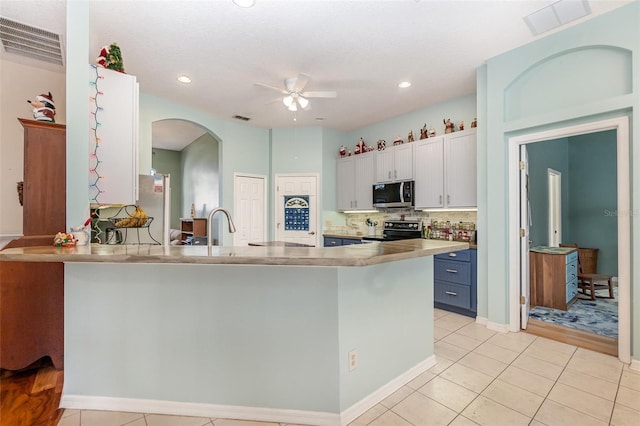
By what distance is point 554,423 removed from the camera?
169 centimetres

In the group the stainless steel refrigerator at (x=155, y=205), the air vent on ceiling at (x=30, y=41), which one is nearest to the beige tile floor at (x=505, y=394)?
the stainless steel refrigerator at (x=155, y=205)

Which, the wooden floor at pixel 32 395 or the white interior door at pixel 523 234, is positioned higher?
→ the white interior door at pixel 523 234

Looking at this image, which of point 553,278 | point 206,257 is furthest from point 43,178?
point 553,278

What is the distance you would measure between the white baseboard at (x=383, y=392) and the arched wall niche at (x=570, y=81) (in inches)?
103

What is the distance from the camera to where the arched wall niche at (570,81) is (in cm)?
241

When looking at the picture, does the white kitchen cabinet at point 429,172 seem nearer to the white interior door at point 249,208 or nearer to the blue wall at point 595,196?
the white interior door at point 249,208

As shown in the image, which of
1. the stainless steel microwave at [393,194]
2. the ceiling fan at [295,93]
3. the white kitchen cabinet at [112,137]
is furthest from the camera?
the stainless steel microwave at [393,194]

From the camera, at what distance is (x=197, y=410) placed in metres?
1.75

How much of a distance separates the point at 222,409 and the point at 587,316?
421 cm

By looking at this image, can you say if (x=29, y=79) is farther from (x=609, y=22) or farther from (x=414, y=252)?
(x=609, y=22)

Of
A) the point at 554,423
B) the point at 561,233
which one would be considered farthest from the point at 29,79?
the point at 561,233

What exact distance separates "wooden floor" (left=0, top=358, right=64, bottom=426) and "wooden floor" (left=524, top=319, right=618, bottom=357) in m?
4.12

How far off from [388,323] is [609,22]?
3.09 metres

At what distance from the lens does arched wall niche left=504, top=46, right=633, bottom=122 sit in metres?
2.41
